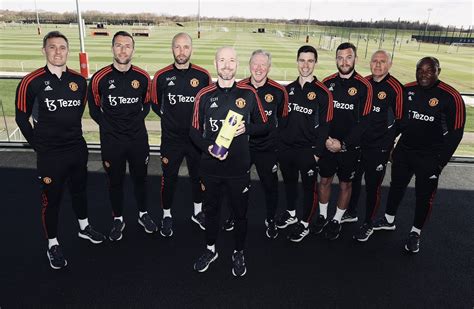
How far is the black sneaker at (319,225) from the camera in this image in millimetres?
4000

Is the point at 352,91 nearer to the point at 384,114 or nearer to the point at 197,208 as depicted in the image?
the point at 384,114

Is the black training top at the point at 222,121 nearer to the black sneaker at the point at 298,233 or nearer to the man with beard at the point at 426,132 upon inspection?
the black sneaker at the point at 298,233

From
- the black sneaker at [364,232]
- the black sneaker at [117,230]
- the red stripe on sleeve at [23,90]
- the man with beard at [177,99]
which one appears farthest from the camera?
the black sneaker at [364,232]

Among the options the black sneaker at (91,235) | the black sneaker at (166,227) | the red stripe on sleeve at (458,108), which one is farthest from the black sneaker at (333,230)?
the black sneaker at (91,235)

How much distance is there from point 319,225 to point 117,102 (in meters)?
2.64

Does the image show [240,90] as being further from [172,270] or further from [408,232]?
[408,232]

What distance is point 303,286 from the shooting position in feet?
10.2

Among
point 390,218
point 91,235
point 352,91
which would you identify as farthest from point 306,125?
point 91,235

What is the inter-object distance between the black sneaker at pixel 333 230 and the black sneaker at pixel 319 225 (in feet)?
0.22

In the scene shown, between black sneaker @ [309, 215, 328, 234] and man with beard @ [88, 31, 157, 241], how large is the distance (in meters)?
2.11

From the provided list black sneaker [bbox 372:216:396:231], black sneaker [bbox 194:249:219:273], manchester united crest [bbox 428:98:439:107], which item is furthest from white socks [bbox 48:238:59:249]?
manchester united crest [bbox 428:98:439:107]

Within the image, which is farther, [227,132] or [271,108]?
[271,108]

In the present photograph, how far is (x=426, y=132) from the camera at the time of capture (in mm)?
3430

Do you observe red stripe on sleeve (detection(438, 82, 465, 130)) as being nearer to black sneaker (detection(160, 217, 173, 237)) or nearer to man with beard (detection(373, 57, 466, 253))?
man with beard (detection(373, 57, 466, 253))
